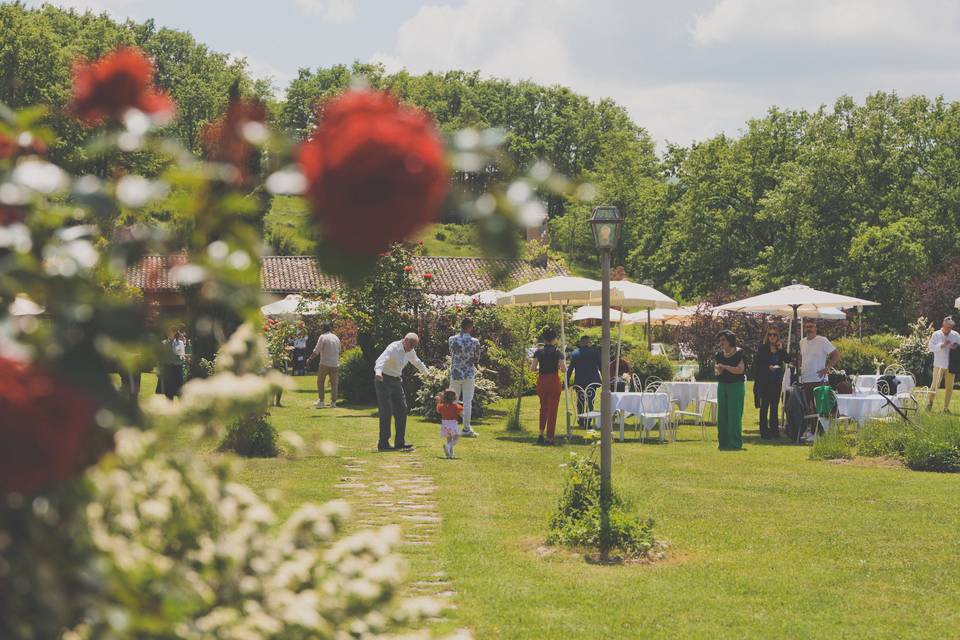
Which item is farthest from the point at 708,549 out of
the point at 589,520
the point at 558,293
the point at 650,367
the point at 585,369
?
the point at 650,367

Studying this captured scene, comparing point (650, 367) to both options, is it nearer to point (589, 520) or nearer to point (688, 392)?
point (688, 392)

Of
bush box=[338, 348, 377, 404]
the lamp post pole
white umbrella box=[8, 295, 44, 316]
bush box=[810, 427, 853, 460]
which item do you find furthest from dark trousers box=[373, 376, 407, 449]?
white umbrella box=[8, 295, 44, 316]

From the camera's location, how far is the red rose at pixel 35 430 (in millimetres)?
1354

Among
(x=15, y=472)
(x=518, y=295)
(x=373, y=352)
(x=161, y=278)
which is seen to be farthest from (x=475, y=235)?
(x=373, y=352)

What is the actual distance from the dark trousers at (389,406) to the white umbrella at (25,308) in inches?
484

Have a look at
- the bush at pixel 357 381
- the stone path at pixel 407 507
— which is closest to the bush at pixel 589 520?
the stone path at pixel 407 507

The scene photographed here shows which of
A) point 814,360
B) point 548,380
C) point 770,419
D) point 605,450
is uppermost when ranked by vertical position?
point 814,360

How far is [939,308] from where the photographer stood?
34844mm

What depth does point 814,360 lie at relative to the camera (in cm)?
1647

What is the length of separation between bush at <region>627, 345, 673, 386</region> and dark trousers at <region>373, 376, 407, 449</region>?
1273 centimetres

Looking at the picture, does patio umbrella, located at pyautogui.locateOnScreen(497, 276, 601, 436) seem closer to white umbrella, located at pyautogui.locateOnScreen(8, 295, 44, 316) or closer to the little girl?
the little girl

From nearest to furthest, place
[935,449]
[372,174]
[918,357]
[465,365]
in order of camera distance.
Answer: [372,174] < [935,449] < [465,365] < [918,357]

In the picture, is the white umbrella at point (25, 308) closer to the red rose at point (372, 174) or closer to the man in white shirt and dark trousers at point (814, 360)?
the red rose at point (372, 174)

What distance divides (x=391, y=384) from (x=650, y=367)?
13613mm
